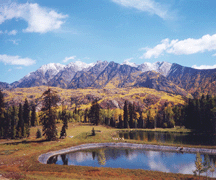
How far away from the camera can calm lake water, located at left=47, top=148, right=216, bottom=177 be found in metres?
44.1

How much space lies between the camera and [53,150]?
56.0 m

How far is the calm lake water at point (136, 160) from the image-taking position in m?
44.1

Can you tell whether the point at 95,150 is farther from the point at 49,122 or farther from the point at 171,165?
the point at 171,165

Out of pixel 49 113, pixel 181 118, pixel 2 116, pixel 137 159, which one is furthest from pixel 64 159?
pixel 181 118

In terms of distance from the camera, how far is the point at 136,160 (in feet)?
167

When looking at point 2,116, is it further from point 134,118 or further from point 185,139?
point 134,118

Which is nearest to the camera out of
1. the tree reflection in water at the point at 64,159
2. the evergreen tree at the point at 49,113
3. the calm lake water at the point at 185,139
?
the tree reflection in water at the point at 64,159

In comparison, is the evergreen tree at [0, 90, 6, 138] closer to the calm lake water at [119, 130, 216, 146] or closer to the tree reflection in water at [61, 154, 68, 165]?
the tree reflection in water at [61, 154, 68, 165]

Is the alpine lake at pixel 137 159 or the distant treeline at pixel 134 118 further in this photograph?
the distant treeline at pixel 134 118

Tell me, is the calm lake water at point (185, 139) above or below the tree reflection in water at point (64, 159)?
below

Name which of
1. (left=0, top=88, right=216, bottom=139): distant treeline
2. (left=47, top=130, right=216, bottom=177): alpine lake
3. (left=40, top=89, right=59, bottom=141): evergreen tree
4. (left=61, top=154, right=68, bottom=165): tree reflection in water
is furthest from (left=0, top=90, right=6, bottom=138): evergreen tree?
(left=47, top=130, right=216, bottom=177): alpine lake

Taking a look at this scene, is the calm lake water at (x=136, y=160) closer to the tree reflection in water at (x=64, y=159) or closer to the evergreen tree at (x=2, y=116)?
the tree reflection in water at (x=64, y=159)

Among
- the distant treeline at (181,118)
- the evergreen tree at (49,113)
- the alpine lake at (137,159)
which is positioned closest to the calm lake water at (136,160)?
the alpine lake at (137,159)

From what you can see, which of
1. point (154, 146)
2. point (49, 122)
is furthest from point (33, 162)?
point (154, 146)
